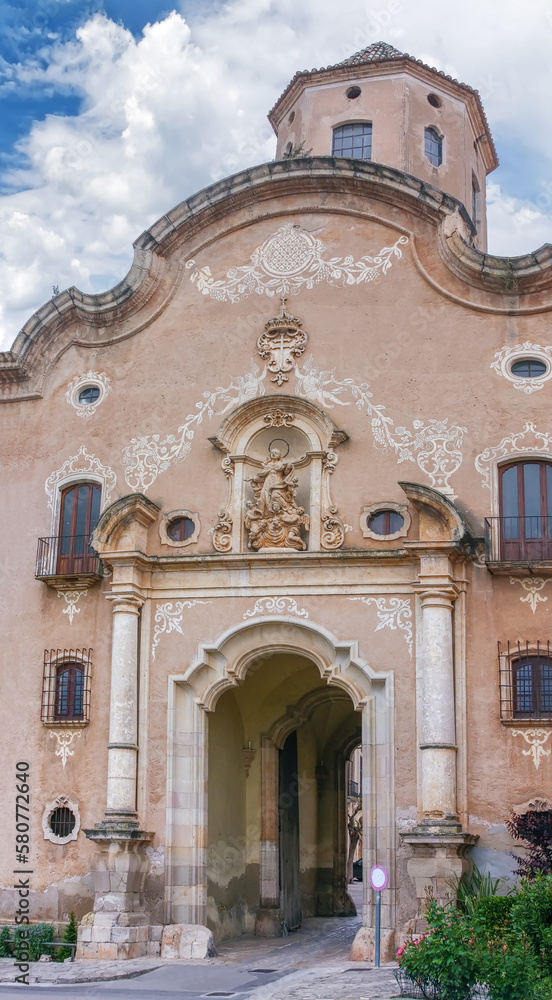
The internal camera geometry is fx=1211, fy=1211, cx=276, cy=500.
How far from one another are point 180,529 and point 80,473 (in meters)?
2.45

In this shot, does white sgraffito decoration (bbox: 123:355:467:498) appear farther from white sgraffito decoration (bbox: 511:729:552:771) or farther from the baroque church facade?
white sgraffito decoration (bbox: 511:729:552:771)

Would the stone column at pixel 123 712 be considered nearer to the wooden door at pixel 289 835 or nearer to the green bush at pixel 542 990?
the wooden door at pixel 289 835

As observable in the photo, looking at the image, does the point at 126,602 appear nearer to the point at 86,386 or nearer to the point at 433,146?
the point at 86,386

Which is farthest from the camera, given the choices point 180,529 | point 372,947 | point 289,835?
point 289,835

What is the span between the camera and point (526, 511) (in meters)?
20.9

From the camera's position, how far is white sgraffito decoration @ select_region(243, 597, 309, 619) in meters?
21.2

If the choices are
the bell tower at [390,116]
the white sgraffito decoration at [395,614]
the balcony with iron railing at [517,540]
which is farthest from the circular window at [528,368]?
the bell tower at [390,116]

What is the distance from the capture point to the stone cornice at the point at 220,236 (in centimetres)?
2234

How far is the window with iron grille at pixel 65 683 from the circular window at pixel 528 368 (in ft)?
30.3

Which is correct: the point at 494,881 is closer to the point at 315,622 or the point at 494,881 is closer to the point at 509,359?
the point at 315,622

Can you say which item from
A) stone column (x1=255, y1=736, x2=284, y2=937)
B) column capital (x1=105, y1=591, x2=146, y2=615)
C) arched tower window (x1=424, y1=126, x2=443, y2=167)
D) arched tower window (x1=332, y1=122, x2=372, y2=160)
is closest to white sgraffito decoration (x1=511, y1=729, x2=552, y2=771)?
stone column (x1=255, y1=736, x2=284, y2=937)

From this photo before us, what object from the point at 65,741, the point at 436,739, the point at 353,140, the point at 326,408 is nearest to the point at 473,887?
the point at 436,739

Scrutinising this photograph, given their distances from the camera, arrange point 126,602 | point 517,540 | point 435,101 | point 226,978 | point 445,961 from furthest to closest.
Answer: point 435,101, point 126,602, point 517,540, point 226,978, point 445,961

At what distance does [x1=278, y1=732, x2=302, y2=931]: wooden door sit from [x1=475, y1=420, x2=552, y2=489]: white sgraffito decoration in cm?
806
